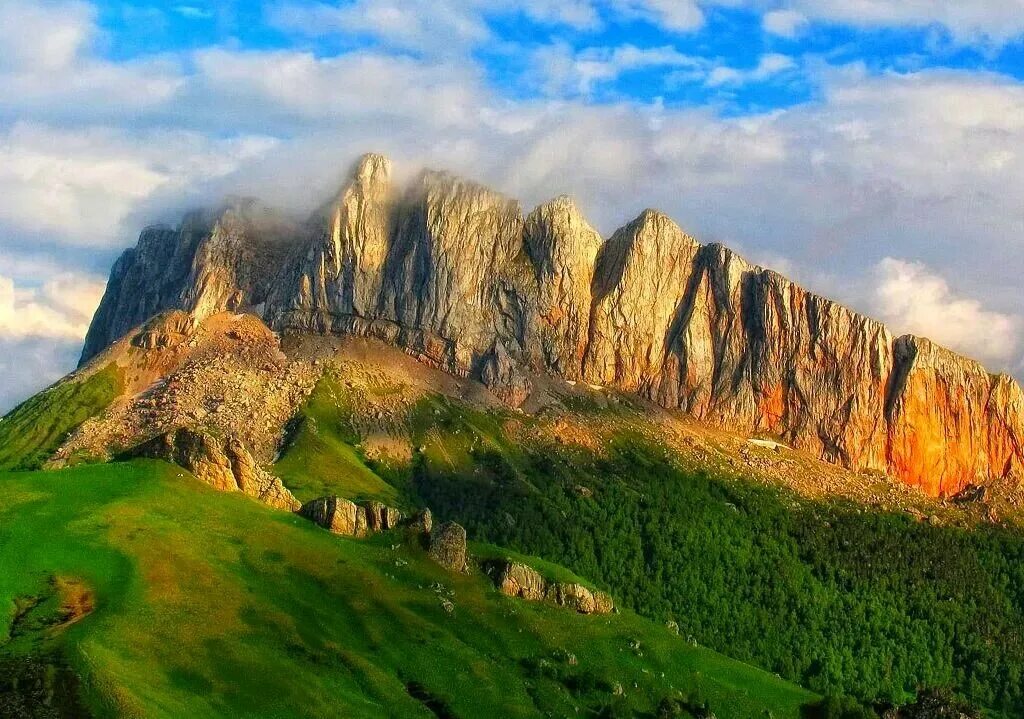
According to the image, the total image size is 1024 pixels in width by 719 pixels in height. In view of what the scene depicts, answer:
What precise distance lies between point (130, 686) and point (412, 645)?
57.7 meters

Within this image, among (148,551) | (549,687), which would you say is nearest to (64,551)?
(148,551)

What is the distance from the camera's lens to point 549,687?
188 meters

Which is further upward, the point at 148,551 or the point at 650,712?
the point at 148,551

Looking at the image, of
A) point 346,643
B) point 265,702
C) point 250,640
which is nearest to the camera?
point 265,702

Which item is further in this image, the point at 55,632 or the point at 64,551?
the point at 64,551

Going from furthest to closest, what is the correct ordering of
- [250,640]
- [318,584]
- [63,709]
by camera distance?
[318,584] → [250,640] → [63,709]

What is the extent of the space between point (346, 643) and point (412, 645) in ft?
37.8

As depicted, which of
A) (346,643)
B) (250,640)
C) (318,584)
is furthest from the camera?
(318,584)

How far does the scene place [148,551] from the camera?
602ft

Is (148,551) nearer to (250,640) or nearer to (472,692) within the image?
(250,640)

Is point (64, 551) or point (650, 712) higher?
point (64, 551)

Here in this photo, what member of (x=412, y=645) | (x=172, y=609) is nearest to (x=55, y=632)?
(x=172, y=609)

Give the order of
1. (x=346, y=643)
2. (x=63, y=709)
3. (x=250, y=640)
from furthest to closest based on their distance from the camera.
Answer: (x=346, y=643), (x=250, y=640), (x=63, y=709)

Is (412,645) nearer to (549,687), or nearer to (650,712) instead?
(549,687)
